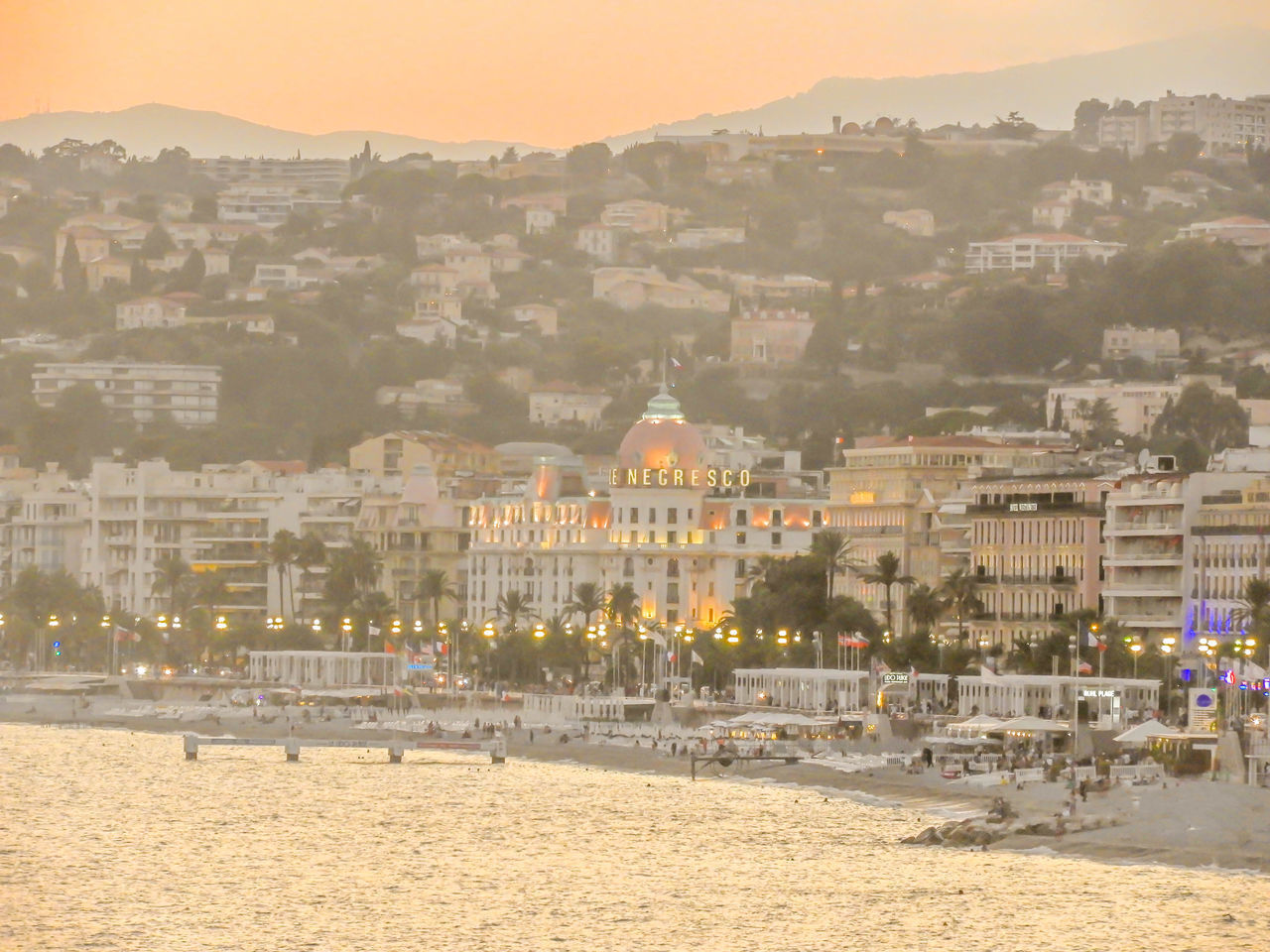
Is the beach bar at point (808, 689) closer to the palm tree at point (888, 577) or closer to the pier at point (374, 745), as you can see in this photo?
the palm tree at point (888, 577)

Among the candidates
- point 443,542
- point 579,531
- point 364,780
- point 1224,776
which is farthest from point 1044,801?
point 443,542

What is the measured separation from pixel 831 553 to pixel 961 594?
780 centimetres

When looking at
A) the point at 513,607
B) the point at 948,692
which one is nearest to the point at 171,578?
the point at 513,607

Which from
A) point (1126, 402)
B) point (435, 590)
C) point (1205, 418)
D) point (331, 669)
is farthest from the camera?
point (1126, 402)

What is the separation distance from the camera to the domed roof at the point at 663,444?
161 metres

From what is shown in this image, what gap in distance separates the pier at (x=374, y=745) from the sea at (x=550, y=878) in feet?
34.9

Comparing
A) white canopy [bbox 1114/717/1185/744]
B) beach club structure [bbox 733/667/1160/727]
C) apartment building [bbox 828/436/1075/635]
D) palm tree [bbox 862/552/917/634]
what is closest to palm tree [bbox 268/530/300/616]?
apartment building [bbox 828/436/1075/635]

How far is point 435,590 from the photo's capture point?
156 metres

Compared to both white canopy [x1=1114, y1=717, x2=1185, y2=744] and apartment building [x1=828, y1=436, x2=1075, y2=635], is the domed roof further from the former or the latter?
white canopy [x1=1114, y1=717, x2=1185, y2=744]

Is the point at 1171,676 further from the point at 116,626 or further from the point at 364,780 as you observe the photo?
the point at 116,626

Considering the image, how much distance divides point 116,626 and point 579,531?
79.1ft

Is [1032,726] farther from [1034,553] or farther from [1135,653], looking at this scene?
[1034,553]

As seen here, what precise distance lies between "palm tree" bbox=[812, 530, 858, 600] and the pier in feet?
52.0

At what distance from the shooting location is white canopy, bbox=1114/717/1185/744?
89500 mm
